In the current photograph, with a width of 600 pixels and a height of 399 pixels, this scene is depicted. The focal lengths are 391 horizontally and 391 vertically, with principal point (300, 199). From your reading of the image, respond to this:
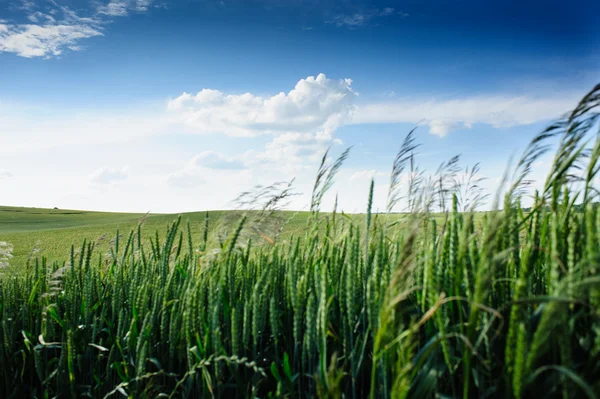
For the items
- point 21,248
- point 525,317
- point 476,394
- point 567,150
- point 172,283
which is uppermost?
point 567,150

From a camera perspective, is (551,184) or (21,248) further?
(21,248)

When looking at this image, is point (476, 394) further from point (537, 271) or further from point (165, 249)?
point (165, 249)

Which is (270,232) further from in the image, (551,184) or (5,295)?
(5,295)

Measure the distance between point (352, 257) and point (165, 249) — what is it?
1.31 meters

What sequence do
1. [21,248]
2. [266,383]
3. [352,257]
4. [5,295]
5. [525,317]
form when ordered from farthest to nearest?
[21,248] → [5,295] → [266,383] → [352,257] → [525,317]

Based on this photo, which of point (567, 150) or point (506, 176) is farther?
point (567, 150)

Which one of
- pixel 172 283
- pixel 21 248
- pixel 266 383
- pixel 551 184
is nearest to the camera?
pixel 551 184

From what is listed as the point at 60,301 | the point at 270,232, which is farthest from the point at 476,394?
the point at 60,301

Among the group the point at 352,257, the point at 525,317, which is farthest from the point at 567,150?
the point at 352,257

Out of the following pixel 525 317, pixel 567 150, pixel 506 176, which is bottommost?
pixel 525 317

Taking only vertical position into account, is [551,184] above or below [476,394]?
above

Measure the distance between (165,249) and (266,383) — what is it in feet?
3.27

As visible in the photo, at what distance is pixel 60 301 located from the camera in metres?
2.75

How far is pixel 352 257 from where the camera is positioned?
1354mm
